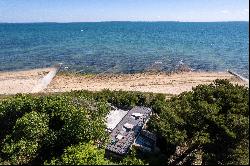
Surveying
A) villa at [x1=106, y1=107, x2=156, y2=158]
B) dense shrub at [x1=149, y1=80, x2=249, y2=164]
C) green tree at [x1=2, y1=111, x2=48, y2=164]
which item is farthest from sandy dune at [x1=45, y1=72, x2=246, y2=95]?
green tree at [x1=2, y1=111, x2=48, y2=164]

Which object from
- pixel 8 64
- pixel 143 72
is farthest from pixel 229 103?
pixel 8 64

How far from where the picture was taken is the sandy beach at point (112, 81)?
6372cm

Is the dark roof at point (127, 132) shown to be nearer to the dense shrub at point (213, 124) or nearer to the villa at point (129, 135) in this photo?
the villa at point (129, 135)

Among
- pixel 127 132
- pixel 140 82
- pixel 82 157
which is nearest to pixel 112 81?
pixel 140 82

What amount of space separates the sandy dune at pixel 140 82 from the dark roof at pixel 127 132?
19.6 meters

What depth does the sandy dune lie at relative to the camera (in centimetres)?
6375

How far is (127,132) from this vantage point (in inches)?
1419

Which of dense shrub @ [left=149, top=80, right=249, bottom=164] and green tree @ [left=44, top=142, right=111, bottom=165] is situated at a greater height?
dense shrub @ [left=149, top=80, right=249, bottom=164]

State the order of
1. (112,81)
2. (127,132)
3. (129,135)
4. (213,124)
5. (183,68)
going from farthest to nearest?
1. (183,68)
2. (112,81)
3. (127,132)
4. (129,135)
5. (213,124)

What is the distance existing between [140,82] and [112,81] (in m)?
5.98

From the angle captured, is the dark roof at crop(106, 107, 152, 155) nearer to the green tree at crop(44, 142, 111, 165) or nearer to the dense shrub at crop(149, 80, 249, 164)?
the dense shrub at crop(149, 80, 249, 164)

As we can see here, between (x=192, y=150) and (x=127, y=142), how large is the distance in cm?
584

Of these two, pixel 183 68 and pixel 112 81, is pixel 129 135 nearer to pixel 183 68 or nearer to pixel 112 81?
pixel 112 81

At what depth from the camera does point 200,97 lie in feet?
108
